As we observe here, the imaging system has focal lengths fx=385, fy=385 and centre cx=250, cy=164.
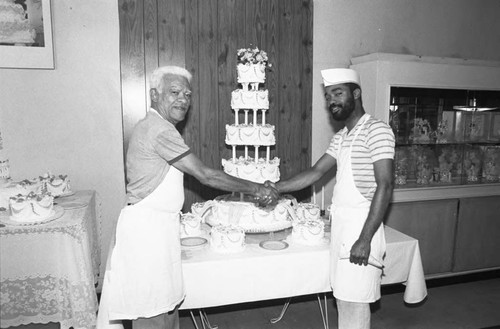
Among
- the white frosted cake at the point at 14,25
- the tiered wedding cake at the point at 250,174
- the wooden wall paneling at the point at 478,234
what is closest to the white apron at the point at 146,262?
the tiered wedding cake at the point at 250,174

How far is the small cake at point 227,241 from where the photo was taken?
2646 mm

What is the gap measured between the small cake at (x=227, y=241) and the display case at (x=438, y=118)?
2.06 m

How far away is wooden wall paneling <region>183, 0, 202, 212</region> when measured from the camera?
3.88 metres

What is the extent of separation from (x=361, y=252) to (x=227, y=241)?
0.89 meters

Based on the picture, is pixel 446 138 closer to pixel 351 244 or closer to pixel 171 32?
pixel 351 244

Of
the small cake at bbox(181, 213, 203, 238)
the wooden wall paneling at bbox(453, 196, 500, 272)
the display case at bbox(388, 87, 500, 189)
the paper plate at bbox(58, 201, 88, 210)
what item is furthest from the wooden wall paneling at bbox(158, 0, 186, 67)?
the wooden wall paneling at bbox(453, 196, 500, 272)

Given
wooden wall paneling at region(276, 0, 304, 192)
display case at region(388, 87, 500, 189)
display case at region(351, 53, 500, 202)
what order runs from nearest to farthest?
display case at region(351, 53, 500, 202) < wooden wall paneling at region(276, 0, 304, 192) < display case at region(388, 87, 500, 189)

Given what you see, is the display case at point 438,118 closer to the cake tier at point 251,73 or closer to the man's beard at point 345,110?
the cake tier at point 251,73

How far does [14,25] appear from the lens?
3502 millimetres

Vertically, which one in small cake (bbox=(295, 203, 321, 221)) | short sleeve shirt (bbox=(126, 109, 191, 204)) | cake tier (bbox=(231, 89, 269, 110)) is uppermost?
cake tier (bbox=(231, 89, 269, 110))

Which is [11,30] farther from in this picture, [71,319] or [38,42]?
[71,319]

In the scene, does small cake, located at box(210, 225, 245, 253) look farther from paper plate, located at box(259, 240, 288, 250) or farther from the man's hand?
the man's hand

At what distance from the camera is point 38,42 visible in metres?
3.56

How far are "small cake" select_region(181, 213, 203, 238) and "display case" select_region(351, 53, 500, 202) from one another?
210 centimetres
